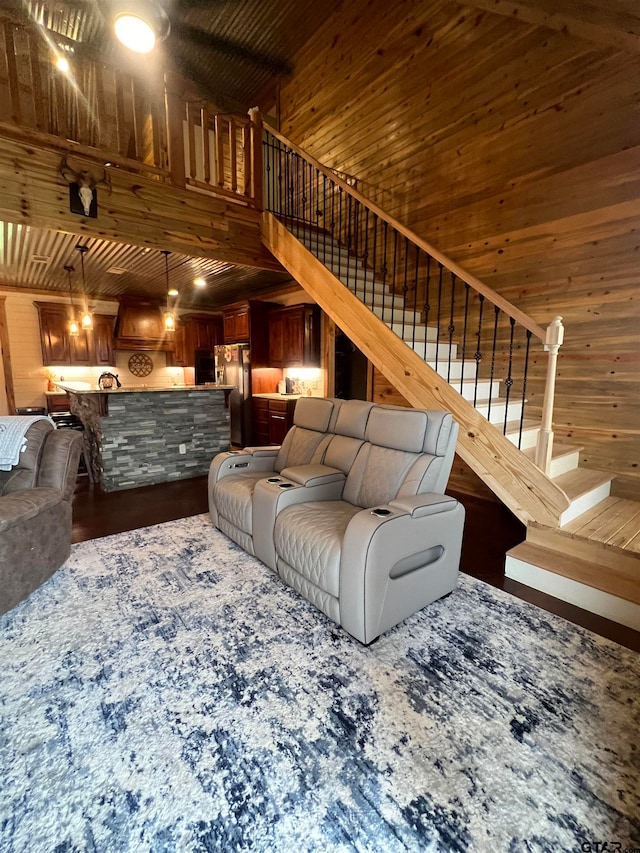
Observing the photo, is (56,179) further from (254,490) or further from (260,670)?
(260,670)

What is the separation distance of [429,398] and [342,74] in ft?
16.2

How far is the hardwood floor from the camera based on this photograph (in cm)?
224

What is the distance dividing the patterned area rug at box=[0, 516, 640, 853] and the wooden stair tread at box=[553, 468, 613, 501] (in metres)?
0.94

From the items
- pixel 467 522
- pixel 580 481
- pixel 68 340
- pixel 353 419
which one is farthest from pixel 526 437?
pixel 68 340

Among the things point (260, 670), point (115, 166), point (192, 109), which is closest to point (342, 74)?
point (192, 109)

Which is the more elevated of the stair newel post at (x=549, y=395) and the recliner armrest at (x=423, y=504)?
the stair newel post at (x=549, y=395)

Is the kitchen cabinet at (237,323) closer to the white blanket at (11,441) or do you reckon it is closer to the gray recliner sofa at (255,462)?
the gray recliner sofa at (255,462)

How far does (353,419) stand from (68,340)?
6552mm

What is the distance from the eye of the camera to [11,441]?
2.54 m

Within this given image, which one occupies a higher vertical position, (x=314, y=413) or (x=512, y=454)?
(x=314, y=413)

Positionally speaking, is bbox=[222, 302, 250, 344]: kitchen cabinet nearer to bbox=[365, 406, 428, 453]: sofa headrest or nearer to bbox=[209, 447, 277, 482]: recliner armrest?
bbox=[209, 447, 277, 482]: recliner armrest

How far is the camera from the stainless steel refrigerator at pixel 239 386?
258 inches

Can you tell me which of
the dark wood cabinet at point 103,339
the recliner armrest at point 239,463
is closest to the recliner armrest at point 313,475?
the recliner armrest at point 239,463

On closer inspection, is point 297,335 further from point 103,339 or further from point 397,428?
point 103,339
